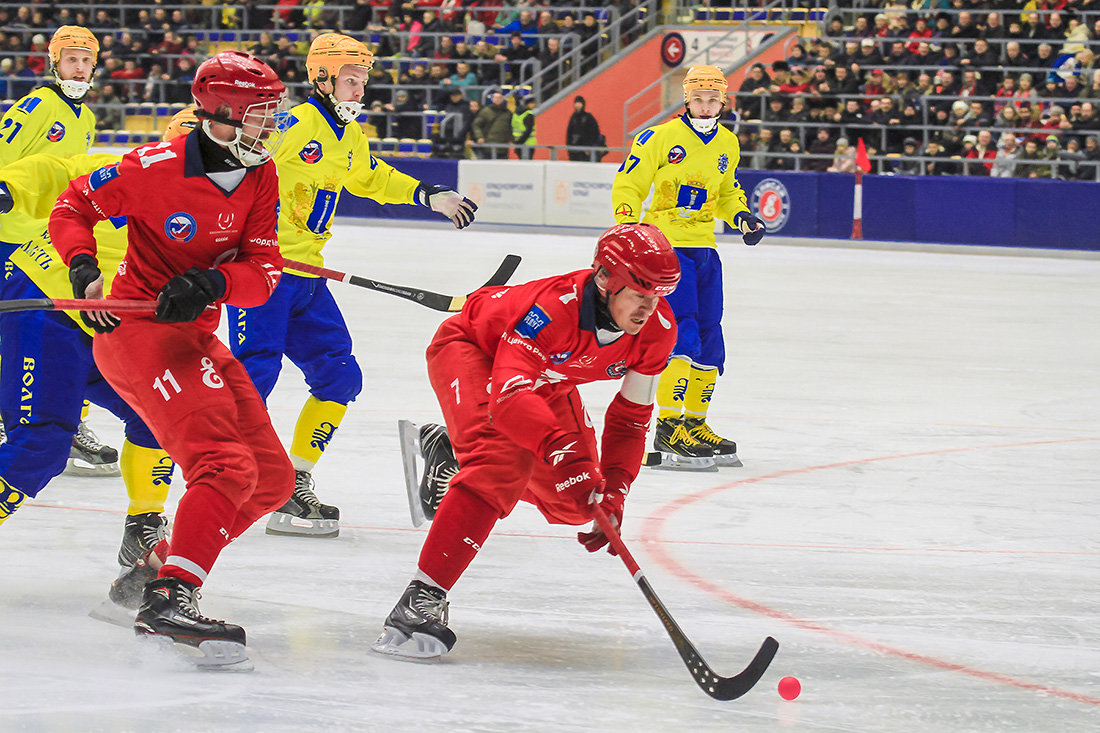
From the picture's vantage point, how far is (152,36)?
80.6 ft

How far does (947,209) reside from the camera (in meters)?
17.3

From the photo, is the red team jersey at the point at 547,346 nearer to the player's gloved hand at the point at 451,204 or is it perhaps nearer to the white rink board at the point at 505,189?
the player's gloved hand at the point at 451,204

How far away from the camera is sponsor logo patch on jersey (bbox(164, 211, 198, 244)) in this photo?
382 cm

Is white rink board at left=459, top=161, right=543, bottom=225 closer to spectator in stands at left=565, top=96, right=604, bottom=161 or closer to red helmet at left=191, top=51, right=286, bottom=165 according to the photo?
spectator in stands at left=565, top=96, right=604, bottom=161

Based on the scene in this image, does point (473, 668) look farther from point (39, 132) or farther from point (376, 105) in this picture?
point (376, 105)

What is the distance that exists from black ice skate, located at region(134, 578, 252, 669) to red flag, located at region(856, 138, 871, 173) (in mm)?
15092

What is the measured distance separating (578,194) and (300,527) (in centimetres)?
1402

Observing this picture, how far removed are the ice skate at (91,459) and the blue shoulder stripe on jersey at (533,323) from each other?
2858 millimetres

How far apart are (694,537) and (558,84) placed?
18.3m

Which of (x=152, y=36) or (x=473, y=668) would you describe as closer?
(x=473, y=668)

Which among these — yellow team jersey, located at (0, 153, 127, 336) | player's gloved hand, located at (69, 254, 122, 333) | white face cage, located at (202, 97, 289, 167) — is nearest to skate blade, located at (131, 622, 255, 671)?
player's gloved hand, located at (69, 254, 122, 333)

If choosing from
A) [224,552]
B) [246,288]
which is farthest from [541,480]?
[224,552]

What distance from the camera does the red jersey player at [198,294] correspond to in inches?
144

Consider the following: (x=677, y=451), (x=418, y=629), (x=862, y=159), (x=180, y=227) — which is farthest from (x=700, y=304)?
(x=862, y=159)
